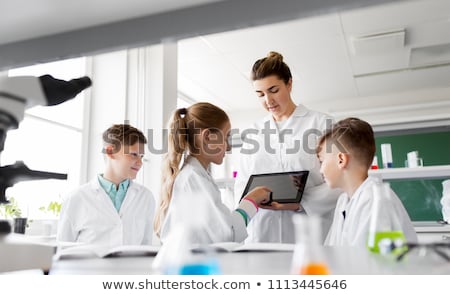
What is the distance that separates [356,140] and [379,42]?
5.66 ft

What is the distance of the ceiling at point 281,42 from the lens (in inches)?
11.6

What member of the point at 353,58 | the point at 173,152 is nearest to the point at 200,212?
the point at 173,152

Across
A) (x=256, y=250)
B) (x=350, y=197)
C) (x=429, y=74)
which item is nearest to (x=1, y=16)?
(x=256, y=250)

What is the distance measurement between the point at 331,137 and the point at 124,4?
0.53 meters

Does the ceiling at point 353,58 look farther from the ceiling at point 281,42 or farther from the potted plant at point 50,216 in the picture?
the potted plant at point 50,216

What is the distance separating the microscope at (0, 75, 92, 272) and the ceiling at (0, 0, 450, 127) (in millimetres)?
80

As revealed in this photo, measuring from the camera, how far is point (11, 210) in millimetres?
570

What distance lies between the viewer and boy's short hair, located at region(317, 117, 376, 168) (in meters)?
0.69

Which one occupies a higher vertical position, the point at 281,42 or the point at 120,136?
the point at 281,42

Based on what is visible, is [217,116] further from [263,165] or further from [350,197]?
[350,197]

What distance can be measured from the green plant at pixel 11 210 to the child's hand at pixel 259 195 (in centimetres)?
45

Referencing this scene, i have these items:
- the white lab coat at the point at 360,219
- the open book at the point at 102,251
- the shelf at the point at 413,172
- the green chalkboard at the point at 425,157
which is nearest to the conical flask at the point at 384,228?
the white lab coat at the point at 360,219

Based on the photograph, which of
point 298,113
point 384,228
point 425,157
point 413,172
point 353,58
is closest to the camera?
point 384,228

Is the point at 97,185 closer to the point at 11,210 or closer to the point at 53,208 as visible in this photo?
the point at 53,208
